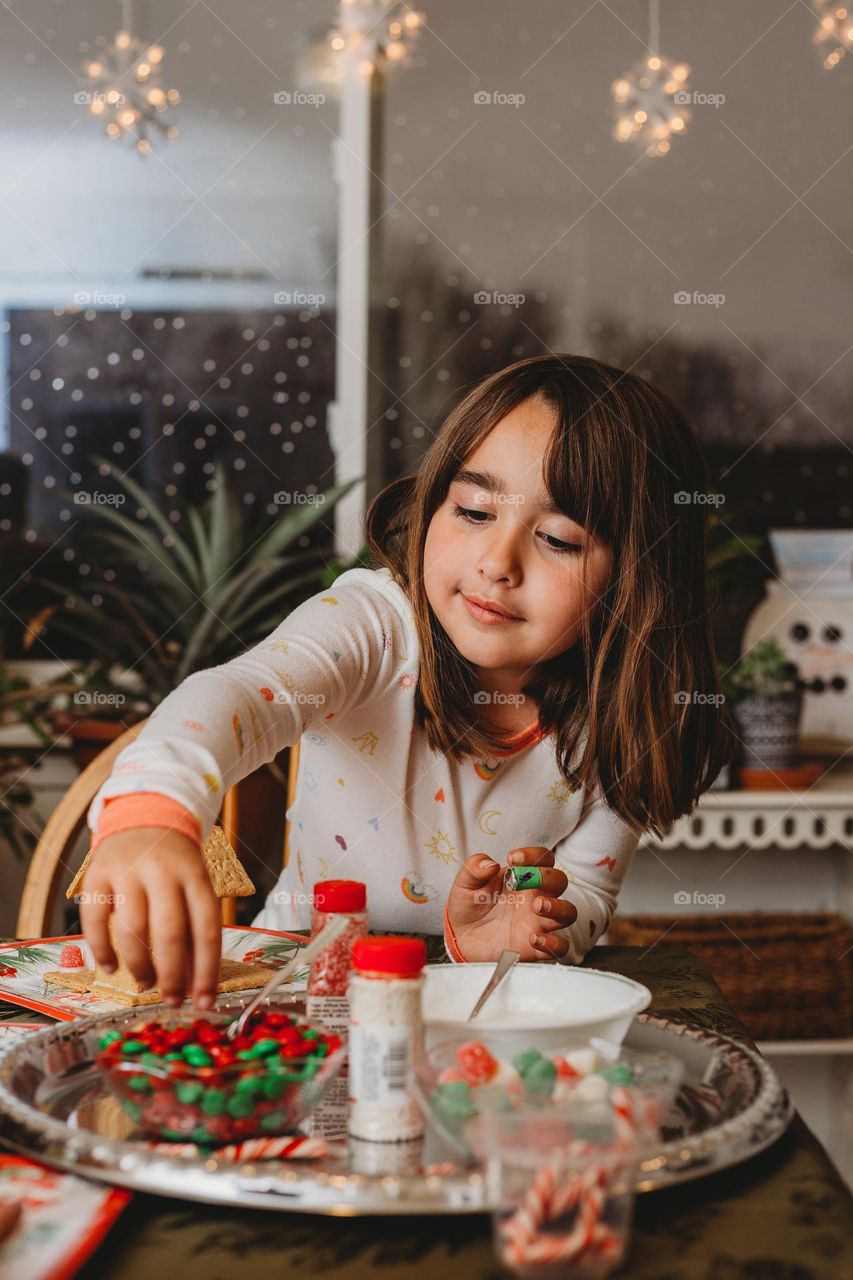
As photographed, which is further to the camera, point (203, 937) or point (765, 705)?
point (765, 705)

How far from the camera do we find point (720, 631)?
81.6 inches

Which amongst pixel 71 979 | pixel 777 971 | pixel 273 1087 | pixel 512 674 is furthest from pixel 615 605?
pixel 777 971

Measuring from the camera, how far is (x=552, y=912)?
3.23 ft

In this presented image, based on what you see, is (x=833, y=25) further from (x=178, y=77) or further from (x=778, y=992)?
(x=778, y=992)

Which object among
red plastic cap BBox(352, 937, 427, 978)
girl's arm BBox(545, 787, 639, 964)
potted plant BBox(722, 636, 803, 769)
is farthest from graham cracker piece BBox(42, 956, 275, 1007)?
potted plant BBox(722, 636, 803, 769)

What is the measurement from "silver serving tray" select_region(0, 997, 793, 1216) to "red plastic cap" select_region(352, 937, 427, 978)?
83 mm

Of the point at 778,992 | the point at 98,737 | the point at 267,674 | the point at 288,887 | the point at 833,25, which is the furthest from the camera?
the point at 833,25

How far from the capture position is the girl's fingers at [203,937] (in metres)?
0.67

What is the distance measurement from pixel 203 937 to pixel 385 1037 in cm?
12

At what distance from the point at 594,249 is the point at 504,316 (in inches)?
8.5

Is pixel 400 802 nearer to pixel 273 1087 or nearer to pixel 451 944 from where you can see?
pixel 451 944

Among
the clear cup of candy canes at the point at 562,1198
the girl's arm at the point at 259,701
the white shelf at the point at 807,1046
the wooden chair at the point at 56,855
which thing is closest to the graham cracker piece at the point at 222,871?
the girl's arm at the point at 259,701

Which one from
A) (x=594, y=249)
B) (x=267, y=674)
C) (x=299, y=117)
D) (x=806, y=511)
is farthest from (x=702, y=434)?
(x=267, y=674)

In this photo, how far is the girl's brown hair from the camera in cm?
117
